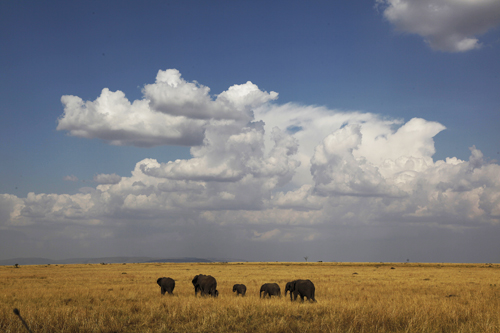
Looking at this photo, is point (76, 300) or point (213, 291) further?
point (213, 291)

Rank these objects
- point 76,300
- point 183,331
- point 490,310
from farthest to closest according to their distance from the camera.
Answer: point 76,300
point 490,310
point 183,331

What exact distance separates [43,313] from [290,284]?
14.8m

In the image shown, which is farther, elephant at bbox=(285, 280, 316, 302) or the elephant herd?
the elephant herd

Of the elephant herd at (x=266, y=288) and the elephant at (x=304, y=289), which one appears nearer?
the elephant at (x=304, y=289)

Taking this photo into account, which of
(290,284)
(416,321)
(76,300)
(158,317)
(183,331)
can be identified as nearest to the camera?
(183,331)

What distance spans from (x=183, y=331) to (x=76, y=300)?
12173 mm

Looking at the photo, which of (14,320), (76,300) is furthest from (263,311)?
(76,300)

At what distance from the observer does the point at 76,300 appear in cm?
2169

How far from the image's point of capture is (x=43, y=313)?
47.6 feet

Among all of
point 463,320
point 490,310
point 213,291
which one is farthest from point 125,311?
point 490,310

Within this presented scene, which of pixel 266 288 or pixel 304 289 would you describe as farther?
pixel 266 288

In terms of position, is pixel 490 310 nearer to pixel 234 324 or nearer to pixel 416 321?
pixel 416 321

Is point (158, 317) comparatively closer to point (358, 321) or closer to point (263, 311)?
point (263, 311)

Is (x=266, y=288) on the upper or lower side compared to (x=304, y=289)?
lower
